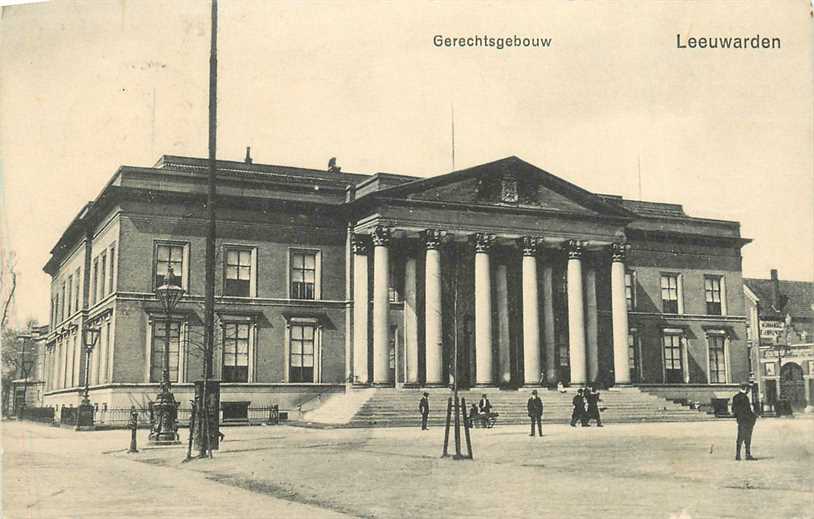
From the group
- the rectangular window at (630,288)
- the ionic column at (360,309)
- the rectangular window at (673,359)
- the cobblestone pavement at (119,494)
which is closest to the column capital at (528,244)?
the ionic column at (360,309)

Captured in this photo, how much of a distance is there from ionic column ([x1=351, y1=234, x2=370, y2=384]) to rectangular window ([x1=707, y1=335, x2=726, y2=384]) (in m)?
18.0

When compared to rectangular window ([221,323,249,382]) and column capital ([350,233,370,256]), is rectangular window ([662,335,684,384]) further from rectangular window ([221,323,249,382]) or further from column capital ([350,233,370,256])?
rectangular window ([221,323,249,382])

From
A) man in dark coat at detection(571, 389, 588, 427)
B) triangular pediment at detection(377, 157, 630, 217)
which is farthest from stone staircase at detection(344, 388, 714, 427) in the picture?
triangular pediment at detection(377, 157, 630, 217)

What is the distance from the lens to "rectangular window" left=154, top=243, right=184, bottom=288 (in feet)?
110

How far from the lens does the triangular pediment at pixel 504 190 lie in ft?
112

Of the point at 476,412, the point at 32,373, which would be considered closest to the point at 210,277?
the point at 476,412

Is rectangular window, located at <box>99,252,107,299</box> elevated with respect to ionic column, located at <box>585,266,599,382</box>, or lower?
elevated

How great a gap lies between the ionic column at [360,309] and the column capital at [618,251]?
1087 cm

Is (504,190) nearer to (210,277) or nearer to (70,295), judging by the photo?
(210,277)

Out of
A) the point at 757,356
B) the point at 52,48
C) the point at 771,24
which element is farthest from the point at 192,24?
the point at 757,356

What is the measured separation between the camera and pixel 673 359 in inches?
1667

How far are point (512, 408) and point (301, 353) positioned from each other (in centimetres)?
903

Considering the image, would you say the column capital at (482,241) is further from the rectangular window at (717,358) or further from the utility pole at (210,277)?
the utility pole at (210,277)

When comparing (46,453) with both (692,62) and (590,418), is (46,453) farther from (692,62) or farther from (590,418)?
(590,418)
